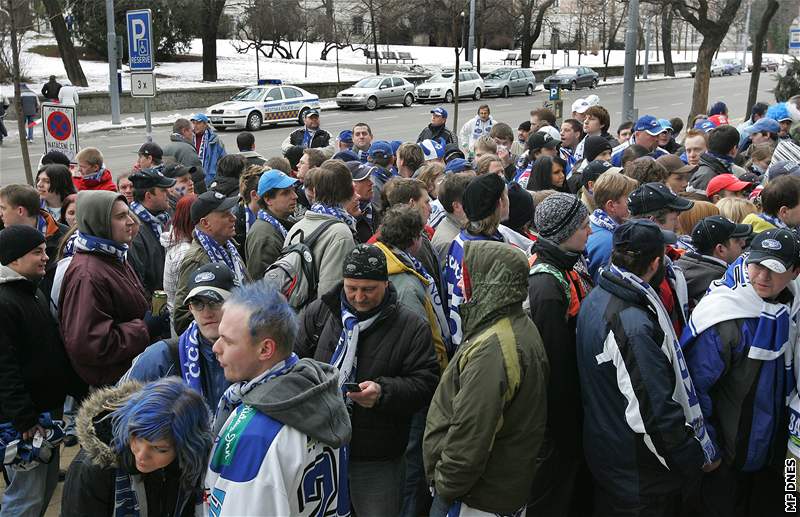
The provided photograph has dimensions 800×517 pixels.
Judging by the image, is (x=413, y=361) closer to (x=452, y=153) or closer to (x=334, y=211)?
(x=334, y=211)

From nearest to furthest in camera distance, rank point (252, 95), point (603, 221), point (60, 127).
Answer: point (603, 221)
point (60, 127)
point (252, 95)

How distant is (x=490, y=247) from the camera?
353 centimetres

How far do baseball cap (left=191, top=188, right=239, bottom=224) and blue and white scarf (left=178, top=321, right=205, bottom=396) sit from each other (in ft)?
4.70

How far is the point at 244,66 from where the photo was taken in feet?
164

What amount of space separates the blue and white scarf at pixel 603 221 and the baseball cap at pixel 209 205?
2352 millimetres

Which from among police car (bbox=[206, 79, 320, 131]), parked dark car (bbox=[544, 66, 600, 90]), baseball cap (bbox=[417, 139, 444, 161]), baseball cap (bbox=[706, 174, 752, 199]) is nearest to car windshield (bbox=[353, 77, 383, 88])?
police car (bbox=[206, 79, 320, 131])

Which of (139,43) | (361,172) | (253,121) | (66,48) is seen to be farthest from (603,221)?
(66,48)

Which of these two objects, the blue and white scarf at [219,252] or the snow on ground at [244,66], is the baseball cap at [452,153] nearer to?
the blue and white scarf at [219,252]

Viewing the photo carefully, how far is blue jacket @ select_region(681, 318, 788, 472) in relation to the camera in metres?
4.02

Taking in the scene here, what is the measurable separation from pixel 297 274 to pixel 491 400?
6.70 feet

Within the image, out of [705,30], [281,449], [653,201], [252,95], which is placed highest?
[705,30]

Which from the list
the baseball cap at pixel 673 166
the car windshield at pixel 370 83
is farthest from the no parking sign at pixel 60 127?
the car windshield at pixel 370 83

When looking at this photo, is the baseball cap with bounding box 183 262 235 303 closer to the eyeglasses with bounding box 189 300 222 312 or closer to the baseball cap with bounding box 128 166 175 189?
the eyeglasses with bounding box 189 300 222 312

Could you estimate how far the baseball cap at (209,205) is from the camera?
5.07 meters
